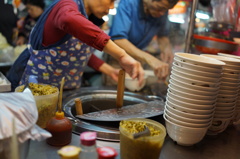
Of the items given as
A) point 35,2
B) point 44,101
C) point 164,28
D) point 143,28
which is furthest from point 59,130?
point 35,2

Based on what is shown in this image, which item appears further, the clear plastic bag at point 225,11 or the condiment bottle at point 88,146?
the clear plastic bag at point 225,11

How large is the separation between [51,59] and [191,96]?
0.94m

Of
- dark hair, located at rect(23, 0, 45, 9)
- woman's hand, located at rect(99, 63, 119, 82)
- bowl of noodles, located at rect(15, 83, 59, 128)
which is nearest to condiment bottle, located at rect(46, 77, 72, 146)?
bowl of noodles, located at rect(15, 83, 59, 128)

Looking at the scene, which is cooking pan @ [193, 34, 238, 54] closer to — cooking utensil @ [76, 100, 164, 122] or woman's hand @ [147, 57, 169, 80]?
woman's hand @ [147, 57, 169, 80]

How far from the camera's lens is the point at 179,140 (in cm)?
101

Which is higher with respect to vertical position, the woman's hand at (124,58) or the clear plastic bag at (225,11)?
the clear plastic bag at (225,11)

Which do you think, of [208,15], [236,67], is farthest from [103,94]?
[208,15]

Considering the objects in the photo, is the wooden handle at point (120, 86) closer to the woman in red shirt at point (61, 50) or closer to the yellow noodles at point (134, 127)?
the woman in red shirt at point (61, 50)

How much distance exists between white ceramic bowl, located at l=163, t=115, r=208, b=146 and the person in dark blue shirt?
825mm

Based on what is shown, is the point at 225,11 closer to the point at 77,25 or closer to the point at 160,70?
the point at 160,70

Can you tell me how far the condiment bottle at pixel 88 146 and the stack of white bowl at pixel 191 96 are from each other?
0.41m

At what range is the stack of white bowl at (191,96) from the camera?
92cm

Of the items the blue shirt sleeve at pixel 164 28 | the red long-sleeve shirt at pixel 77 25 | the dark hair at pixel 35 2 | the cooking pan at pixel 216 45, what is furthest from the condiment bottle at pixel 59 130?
the dark hair at pixel 35 2

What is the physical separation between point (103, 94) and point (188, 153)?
758 millimetres
